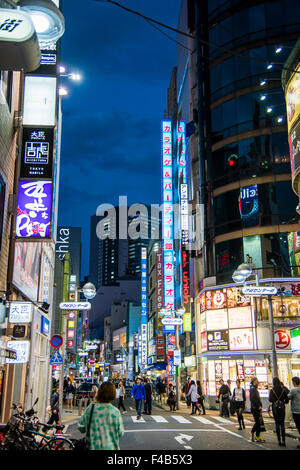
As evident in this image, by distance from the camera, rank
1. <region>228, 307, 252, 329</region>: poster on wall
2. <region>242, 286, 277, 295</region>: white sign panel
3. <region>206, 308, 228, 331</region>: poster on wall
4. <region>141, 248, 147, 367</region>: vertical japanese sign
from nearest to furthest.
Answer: <region>242, 286, 277, 295</region>: white sign panel, <region>228, 307, 252, 329</region>: poster on wall, <region>206, 308, 228, 331</region>: poster on wall, <region>141, 248, 147, 367</region>: vertical japanese sign

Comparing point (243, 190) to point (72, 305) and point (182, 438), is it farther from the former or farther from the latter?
point (182, 438)

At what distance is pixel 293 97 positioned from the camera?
47.9 ft

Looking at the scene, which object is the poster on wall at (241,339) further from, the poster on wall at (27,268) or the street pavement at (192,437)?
the poster on wall at (27,268)

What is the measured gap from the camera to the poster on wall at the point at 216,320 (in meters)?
32.6

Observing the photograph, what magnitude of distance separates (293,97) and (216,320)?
2123cm

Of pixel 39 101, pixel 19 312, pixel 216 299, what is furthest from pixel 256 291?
pixel 216 299

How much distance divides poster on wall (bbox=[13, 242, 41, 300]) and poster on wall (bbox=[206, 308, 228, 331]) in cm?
1524

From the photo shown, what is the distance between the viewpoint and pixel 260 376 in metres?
30.0

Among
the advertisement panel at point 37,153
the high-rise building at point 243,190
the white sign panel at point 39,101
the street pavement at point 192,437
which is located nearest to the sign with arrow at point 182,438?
the street pavement at point 192,437

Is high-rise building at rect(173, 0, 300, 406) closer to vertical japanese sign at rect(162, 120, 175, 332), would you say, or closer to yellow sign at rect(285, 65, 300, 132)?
vertical japanese sign at rect(162, 120, 175, 332)

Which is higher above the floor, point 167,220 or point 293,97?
point 167,220

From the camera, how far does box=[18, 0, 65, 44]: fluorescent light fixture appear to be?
591 cm

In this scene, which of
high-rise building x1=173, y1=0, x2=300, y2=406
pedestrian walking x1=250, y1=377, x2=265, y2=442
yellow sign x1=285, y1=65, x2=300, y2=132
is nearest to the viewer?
Answer: yellow sign x1=285, y1=65, x2=300, y2=132

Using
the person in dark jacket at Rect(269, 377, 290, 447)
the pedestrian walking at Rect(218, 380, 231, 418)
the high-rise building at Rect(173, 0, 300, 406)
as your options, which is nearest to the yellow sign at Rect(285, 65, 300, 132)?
the person in dark jacket at Rect(269, 377, 290, 447)
